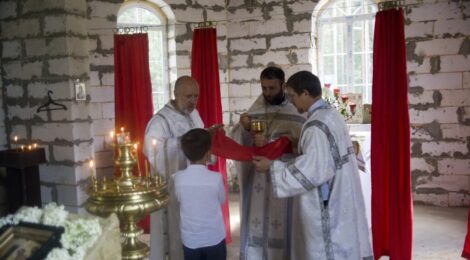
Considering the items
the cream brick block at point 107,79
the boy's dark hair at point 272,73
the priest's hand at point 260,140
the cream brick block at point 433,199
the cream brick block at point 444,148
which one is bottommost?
the cream brick block at point 433,199

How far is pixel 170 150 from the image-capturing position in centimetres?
411

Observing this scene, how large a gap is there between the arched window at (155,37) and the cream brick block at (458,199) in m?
4.48

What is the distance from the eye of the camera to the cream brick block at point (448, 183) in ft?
22.9

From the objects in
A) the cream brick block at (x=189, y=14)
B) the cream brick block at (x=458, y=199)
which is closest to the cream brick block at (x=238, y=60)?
the cream brick block at (x=189, y=14)

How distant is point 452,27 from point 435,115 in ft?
4.05

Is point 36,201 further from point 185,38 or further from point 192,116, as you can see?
point 185,38

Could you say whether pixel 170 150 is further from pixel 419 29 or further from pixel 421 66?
pixel 419 29

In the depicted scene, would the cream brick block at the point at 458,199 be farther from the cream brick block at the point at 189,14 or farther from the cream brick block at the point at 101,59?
the cream brick block at the point at 101,59

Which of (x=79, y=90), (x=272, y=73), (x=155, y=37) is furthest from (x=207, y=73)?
(x=155, y=37)

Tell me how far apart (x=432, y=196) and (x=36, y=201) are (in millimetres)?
5324

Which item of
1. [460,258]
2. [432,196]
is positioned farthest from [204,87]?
[432,196]

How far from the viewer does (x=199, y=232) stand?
3.24 metres

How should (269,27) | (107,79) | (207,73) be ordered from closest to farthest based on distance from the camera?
(207,73) < (107,79) < (269,27)

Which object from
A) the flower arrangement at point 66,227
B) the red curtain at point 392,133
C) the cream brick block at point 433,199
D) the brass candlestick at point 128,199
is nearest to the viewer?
the flower arrangement at point 66,227
